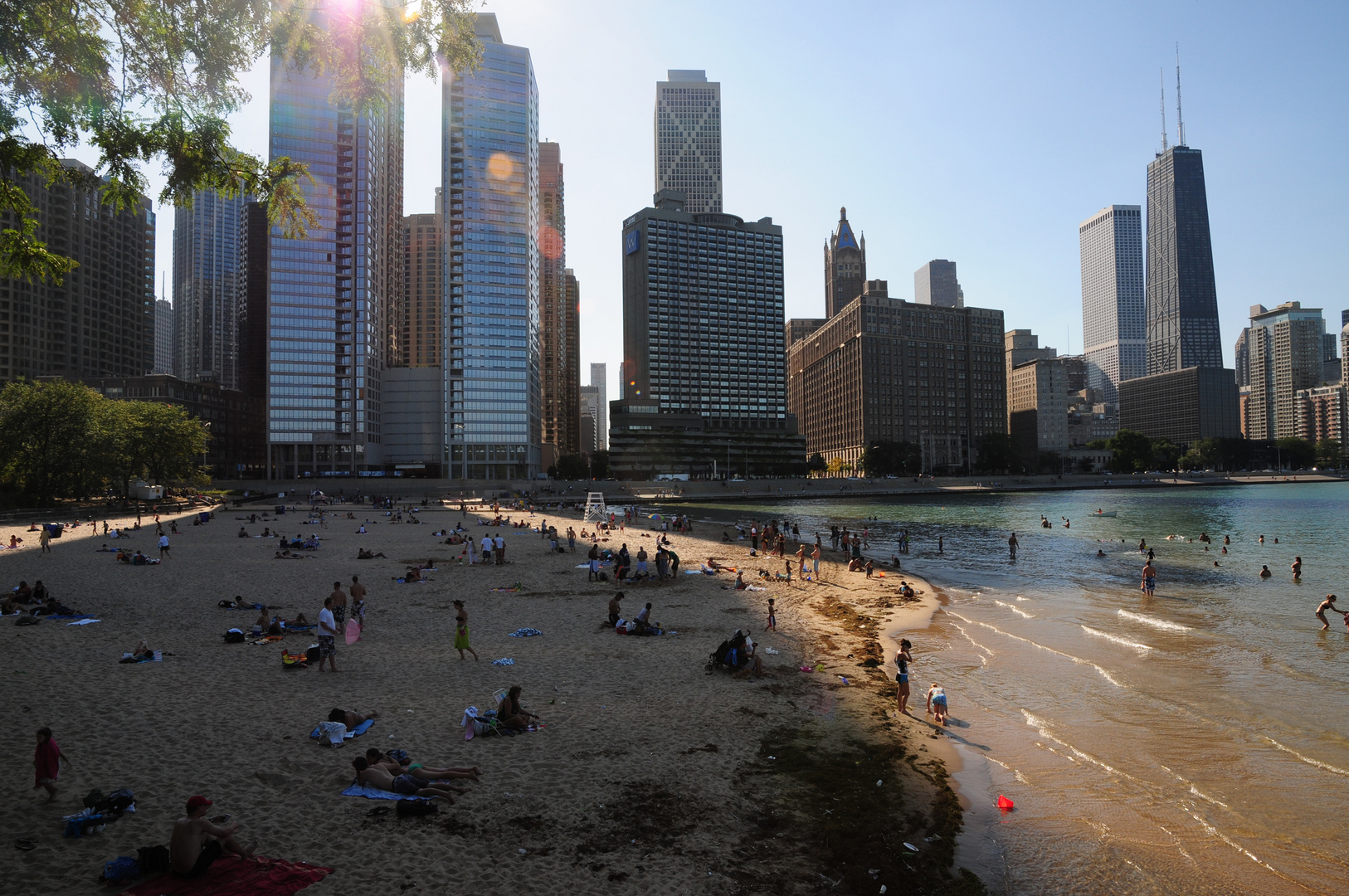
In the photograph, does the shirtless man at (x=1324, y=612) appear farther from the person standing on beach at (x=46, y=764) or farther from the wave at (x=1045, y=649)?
the person standing on beach at (x=46, y=764)

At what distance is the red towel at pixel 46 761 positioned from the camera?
9.25m

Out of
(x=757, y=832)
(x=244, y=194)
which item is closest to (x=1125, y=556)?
(x=757, y=832)

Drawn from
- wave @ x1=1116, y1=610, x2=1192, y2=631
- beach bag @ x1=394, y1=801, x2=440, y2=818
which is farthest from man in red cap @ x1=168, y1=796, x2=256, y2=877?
wave @ x1=1116, y1=610, x2=1192, y2=631

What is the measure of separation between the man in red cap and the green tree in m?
228

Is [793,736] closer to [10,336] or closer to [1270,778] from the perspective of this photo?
[1270,778]

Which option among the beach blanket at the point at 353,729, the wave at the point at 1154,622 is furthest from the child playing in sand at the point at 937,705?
the wave at the point at 1154,622

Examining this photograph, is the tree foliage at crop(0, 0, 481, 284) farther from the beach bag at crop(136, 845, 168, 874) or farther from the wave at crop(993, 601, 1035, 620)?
the wave at crop(993, 601, 1035, 620)

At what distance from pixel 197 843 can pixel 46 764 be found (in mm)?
3672

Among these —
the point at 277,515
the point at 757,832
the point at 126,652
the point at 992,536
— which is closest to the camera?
the point at 757,832

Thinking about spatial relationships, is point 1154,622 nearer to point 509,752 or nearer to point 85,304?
point 509,752

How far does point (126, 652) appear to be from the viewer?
16.9 metres

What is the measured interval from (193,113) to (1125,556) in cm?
5189

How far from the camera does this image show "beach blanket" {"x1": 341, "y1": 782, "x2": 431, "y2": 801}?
386 inches

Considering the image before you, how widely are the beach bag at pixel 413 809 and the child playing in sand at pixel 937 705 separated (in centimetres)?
1055
